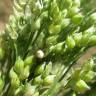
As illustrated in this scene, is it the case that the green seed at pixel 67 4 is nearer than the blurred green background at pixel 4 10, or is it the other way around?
the green seed at pixel 67 4

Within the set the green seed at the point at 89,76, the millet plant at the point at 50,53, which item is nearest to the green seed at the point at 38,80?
the millet plant at the point at 50,53

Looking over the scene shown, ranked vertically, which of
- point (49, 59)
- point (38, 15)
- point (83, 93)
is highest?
point (38, 15)

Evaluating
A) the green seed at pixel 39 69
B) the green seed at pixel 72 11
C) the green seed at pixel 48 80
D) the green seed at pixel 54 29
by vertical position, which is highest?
the green seed at pixel 72 11

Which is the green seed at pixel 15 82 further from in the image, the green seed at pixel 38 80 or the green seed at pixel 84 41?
the green seed at pixel 84 41

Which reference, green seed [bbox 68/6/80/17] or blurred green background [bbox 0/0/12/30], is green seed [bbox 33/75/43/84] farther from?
blurred green background [bbox 0/0/12/30]

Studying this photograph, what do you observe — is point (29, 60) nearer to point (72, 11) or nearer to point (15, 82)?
point (15, 82)

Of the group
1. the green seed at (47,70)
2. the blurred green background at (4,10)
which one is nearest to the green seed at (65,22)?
the green seed at (47,70)

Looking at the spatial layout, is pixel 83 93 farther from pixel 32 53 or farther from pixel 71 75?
pixel 32 53

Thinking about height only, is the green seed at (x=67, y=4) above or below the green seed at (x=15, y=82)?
above

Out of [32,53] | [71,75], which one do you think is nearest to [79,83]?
[71,75]
